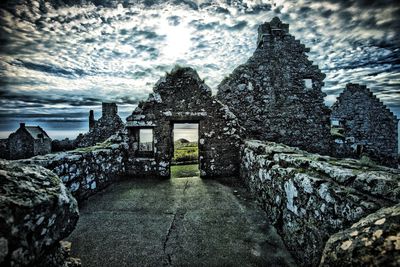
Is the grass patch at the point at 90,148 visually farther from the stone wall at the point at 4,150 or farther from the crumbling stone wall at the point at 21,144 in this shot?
the stone wall at the point at 4,150

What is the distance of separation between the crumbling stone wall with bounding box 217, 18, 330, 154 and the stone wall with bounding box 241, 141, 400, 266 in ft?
15.3

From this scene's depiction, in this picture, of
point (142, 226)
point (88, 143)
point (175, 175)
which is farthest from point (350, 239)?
point (88, 143)

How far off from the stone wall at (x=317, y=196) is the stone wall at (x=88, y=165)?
4.15 meters

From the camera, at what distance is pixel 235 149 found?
7047 mm

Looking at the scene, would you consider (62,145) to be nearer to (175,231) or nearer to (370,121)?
(175,231)

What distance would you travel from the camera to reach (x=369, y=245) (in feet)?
4.02

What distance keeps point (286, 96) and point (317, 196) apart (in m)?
6.86

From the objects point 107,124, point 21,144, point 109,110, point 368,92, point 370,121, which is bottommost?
point 21,144

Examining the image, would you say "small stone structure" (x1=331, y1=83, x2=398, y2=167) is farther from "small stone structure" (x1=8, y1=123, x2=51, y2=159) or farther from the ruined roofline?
"small stone structure" (x1=8, y1=123, x2=51, y2=159)

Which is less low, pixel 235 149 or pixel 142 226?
pixel 235 149

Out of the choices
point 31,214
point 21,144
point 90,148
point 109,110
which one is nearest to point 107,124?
point 109,110

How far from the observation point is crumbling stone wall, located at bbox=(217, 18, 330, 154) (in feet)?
27.5

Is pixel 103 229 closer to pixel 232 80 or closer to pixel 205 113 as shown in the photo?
pixel 205 113

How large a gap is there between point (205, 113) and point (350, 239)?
5.89 m
